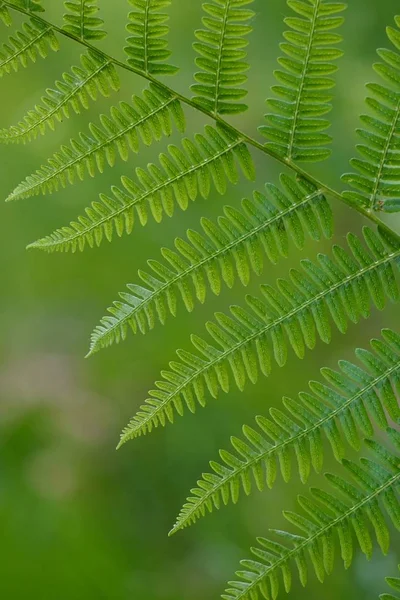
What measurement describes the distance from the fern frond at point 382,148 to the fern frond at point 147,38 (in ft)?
0.95

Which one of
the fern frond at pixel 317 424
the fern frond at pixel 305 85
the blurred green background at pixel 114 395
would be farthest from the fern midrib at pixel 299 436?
the blurred green background at pixel 114 395

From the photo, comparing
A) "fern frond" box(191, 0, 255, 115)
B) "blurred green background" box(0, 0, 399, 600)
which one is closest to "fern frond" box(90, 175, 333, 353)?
"fern frond" box(191, 0, 255, 115)

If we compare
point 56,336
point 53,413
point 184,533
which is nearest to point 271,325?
point 184,533

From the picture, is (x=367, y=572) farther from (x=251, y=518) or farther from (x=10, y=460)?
(x=10, y=460)

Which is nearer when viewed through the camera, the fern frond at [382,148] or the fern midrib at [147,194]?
the fern frond at [382,148]

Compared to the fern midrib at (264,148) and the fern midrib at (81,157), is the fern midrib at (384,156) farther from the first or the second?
the fern midrib at (81,157)

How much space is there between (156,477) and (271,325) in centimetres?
155

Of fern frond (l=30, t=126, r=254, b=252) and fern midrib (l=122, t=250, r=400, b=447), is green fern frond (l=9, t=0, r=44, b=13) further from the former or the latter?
fern midrib (l=122, t=250, r=400, b=447)

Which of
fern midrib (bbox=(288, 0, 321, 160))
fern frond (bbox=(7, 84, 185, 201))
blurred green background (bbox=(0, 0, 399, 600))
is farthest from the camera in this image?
blurred green background (bbox=(0, 0, 399, 600))

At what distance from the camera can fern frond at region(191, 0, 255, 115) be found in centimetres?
84

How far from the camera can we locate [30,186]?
37.4 inches

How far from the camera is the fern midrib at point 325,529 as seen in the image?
33.8 inches

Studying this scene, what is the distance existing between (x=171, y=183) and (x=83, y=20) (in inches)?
10.4

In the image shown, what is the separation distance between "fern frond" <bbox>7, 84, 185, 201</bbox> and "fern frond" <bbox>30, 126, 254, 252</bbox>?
4 centimetres
